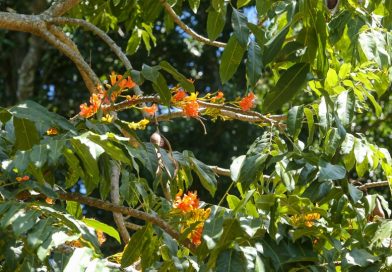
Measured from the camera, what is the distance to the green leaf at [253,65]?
204cm

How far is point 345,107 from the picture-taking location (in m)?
2.22

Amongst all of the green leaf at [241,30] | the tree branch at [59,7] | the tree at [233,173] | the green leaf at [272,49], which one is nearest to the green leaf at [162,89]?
the tree at [233,173]

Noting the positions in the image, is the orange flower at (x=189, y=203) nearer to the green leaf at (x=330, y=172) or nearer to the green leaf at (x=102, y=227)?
the green leaf at (x=102, y=227)

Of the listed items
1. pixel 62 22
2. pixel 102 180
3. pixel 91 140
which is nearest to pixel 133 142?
pixel 102 180

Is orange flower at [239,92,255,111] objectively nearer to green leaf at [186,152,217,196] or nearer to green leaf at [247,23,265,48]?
green leaf at [186,152,217,196]

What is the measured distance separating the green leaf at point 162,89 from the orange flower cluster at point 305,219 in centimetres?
42

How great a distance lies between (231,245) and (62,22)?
4.41 ft

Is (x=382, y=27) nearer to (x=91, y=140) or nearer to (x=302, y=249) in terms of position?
(x=302, y=249)

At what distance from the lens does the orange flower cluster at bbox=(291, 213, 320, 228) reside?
214 centimetres

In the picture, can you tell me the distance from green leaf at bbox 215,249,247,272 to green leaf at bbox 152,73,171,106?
462mm

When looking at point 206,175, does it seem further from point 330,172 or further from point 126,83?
point 330,172

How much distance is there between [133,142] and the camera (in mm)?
2396

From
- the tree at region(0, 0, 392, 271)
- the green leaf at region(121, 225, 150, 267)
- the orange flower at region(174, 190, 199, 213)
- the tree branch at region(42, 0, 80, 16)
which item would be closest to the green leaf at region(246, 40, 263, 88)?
the tree at region(0, 0, 392, 271)

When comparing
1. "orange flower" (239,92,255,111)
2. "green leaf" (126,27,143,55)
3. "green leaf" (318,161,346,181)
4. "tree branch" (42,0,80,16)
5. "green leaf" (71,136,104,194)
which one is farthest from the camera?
"green leaf" (126,27,143,55)
